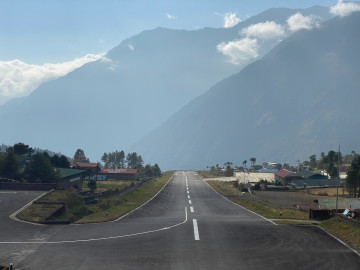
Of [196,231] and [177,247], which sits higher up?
[196,231]

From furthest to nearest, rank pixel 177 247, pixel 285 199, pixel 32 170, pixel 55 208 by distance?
pixel 285 199 → pixel 32 170 → pixel 55 208 → pixel 177 247

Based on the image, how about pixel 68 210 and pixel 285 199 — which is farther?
pixel 285 199

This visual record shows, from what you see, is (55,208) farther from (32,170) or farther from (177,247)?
(32,170)

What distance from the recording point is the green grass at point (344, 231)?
124 ft

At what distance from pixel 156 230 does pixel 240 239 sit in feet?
34.9

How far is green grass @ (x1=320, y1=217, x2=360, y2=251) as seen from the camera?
37750 mm

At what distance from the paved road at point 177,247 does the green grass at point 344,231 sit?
4.55 ft

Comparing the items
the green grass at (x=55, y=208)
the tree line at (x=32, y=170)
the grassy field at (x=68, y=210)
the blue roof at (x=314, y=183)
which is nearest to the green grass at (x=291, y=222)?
the grassy field at (x=68, y=210)

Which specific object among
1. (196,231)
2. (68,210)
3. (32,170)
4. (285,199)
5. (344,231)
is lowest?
(285,199)

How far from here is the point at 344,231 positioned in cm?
4166

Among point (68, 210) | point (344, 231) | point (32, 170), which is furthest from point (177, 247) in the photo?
point (32, 170)

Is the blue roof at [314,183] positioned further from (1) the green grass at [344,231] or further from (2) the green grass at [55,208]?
(1) the green grass at [344,231]

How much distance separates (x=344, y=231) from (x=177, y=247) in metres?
19.5

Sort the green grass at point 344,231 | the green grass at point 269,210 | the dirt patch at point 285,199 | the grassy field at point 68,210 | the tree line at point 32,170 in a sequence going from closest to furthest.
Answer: the green grass at point 344,231
the grassy field at point 68,210
the green grass at point 269,210
the tree line at point 32,170
the dirt patch at point 285,199
